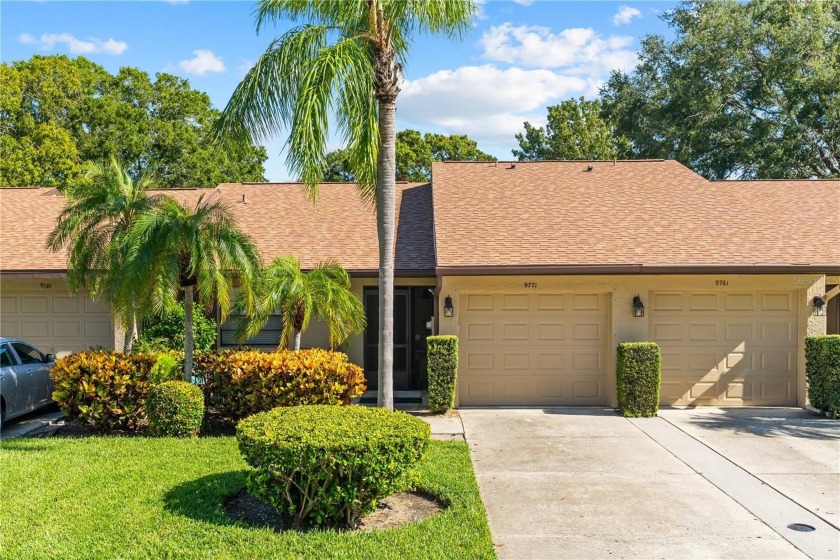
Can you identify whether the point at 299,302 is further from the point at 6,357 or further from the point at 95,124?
the point at 95,124

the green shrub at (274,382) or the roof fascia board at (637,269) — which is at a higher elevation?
the roof fascia board at (637,269)

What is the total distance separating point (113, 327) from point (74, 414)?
140 inches

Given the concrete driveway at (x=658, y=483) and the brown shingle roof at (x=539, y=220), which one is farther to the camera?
the brown shingle roof at (x=539, y=220)

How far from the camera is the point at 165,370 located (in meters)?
9.62

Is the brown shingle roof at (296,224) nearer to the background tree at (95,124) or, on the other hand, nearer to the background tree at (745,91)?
the background tree at (95,124)

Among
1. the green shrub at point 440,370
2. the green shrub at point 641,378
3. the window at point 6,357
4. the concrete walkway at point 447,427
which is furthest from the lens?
the green shrub at point 440,370

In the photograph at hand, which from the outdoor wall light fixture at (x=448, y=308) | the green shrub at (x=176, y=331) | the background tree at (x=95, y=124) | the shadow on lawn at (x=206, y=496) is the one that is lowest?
the shadow on lawn at (x=206, y=496)

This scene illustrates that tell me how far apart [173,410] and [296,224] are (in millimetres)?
6320

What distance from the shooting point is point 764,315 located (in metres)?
11.9

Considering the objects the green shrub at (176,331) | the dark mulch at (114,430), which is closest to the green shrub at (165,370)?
the dark mulch at (114,430)

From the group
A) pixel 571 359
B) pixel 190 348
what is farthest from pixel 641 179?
pixel 190 348

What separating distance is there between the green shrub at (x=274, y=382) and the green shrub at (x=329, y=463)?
3.46 meters

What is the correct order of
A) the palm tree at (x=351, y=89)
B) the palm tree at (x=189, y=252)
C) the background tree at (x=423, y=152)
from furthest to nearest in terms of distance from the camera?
the background tree at (x=423, y=152) → the palm tree at (x=189, y=252) → the palm tree at (x=351, y=89)

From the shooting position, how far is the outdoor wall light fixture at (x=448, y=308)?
11727 mm
